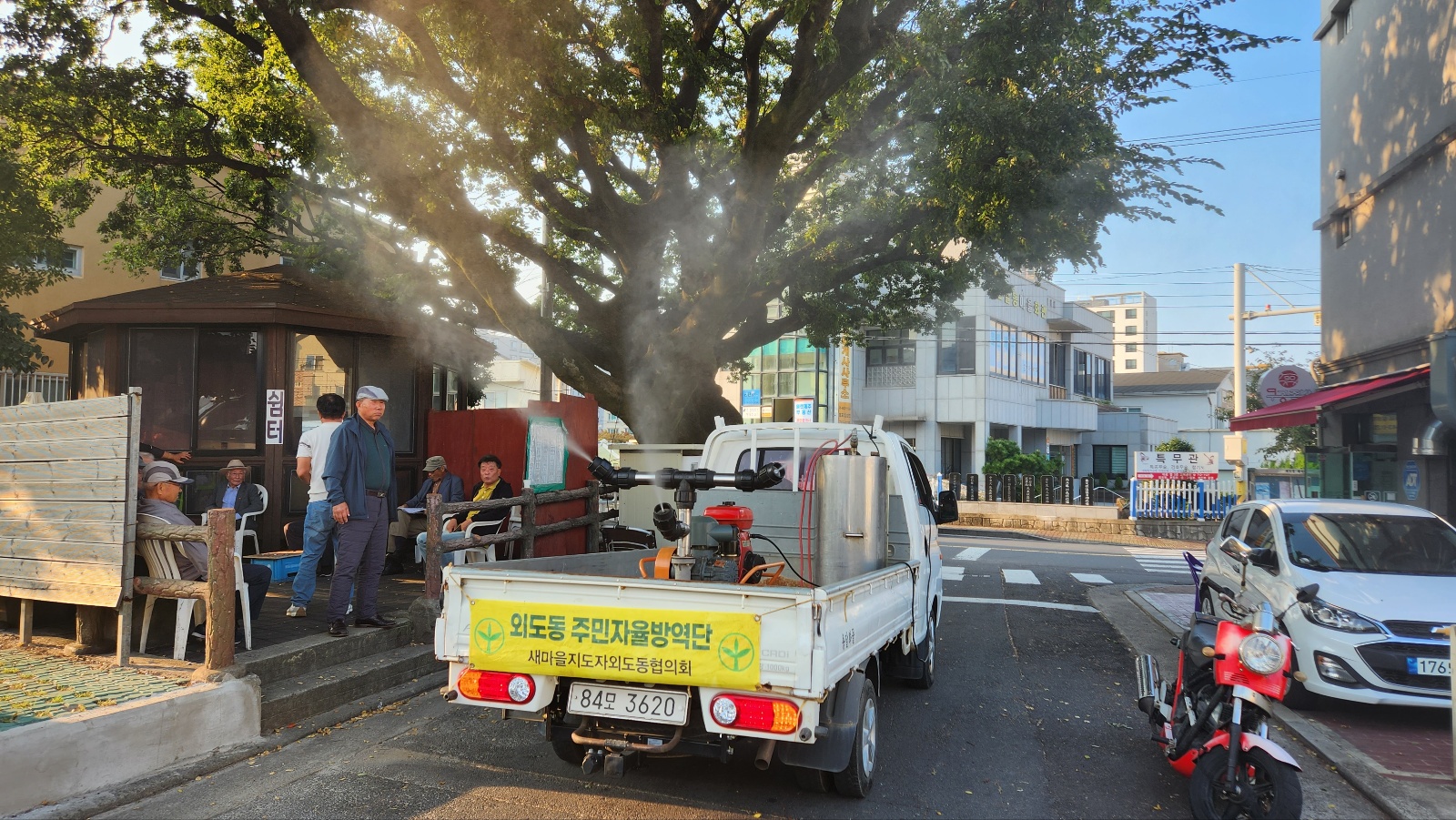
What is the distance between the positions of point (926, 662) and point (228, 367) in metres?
8.01

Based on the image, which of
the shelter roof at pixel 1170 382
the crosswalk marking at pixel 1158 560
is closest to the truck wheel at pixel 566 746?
the crosswalk marking at pixel 1158 560

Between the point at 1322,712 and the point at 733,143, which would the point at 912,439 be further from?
the point at 1322,712

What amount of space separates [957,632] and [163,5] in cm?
1155

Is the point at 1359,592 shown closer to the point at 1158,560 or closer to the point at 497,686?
the point at 497,686

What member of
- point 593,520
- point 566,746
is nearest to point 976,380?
point 593,520

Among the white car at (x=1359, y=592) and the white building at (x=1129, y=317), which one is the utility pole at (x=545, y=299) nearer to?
the white car at (x=1359, y=592)

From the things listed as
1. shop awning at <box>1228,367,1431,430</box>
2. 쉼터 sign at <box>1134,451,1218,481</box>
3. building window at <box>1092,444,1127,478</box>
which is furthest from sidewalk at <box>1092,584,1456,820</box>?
building window at <box>1092,444,1127,478</box>

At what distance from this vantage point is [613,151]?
47.2 ft

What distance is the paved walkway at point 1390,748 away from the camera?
4.66 m

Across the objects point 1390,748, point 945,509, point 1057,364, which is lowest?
point 1390,748

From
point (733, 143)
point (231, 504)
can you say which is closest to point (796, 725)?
point (231, 504)

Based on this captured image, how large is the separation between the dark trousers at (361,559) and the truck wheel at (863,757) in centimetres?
389

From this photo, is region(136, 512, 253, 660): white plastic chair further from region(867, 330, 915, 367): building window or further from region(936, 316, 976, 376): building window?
region(867, 330, 915, 367): building window

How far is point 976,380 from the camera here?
32.8 meters
